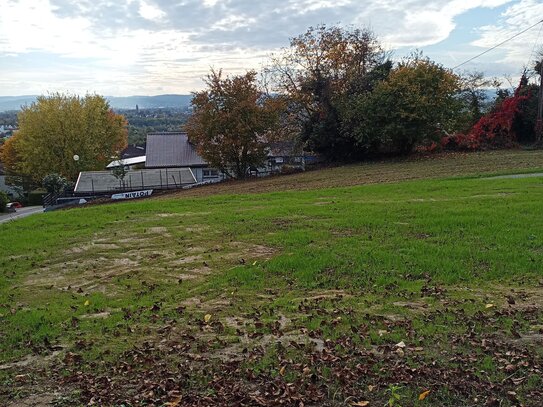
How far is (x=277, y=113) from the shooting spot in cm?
2777

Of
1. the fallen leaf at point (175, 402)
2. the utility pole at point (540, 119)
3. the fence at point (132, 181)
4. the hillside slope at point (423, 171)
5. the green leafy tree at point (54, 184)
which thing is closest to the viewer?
the fallen leaf at point (175, 402)

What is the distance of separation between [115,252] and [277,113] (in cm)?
2036

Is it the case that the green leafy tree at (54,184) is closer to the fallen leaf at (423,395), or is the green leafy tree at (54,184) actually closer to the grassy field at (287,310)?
the grassy field at (287,310)

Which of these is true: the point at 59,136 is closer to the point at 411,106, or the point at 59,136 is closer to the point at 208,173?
the point at 208,173

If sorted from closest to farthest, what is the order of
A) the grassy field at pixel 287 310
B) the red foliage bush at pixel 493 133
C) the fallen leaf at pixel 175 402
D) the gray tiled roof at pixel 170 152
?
the fallen leaf at pixel 175 402
the grassy field at pixel 287 310
the red foliage bush at pixel 493 133
the gray tiled roof at pixel 170 152

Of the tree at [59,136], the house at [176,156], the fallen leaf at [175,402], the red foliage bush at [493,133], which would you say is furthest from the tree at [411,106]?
the tree at [59,136]

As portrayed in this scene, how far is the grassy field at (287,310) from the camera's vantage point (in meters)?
3.67

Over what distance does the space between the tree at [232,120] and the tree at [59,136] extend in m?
21.8

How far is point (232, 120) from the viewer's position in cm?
2647

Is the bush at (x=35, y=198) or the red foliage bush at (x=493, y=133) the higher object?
the red foliage bush at (x=493, y=133)

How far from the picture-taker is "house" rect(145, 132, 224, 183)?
45.0 meters

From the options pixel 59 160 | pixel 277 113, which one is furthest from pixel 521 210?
pixel 59 160

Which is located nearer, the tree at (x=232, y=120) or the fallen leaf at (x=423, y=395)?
the fallen leaf at (x=423, y=395)

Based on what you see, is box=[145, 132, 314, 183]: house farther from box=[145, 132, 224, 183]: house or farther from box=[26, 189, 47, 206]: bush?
box=[26, 189, 47, 206]: bush
